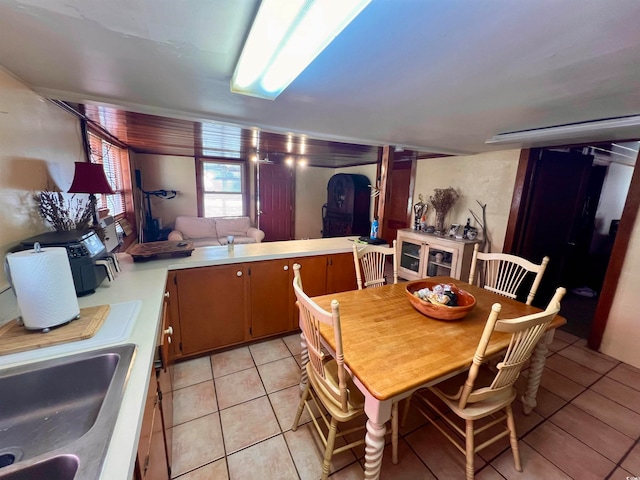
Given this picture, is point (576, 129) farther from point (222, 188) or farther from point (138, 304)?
point (222, 188)

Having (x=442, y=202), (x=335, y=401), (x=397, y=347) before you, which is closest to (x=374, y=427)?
(x=335, y=401)

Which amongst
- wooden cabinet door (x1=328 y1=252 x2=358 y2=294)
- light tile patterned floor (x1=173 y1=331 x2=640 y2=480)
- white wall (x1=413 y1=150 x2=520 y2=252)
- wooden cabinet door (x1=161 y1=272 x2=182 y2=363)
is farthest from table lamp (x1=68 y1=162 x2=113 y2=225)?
white wall (x1=413 y1=150 x2=520 y2=252)

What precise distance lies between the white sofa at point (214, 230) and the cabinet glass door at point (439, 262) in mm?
3090

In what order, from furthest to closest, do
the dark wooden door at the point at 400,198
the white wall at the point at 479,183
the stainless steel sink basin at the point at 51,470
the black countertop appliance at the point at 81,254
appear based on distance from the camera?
the dark wooden door at the point at 400,198 < the white wall at the point at 479,183 < the black countertop appliance at the point at 81,254 < the stainless steel sink basin at the point at 51,470

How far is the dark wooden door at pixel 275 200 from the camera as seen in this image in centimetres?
584

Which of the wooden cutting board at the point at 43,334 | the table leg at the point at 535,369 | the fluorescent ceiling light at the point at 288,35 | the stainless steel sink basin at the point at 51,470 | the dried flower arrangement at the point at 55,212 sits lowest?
the table leg at the point at 535,369

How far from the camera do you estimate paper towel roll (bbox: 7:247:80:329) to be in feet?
3.10

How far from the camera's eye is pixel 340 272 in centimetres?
264

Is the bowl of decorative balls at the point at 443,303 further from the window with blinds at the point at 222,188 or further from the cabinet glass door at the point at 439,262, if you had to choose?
the window with blinds at the point at 222,188

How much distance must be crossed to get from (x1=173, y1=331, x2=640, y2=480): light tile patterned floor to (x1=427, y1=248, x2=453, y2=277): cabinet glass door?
4.74 feet

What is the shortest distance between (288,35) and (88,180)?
1.75 meters

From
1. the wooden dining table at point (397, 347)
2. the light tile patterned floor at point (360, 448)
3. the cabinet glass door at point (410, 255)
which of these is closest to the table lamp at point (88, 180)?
the light tile patterned floor at point (360, 448)

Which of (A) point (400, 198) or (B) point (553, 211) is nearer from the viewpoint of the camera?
(B) point (553, 211)

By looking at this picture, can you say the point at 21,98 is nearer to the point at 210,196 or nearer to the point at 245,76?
the point at 245,76
